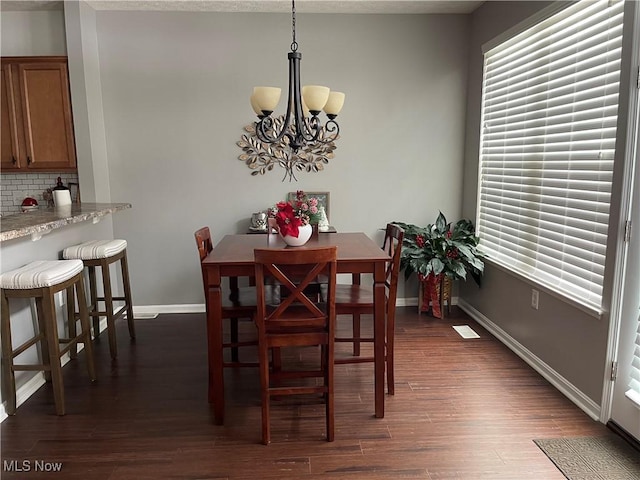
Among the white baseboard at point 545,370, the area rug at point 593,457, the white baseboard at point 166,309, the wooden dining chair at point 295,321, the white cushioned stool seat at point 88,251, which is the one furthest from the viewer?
the white baseboard at point 166,309

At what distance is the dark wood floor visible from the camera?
2.13 m

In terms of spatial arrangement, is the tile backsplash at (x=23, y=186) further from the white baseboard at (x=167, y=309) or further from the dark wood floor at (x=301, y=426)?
the dark wood floor at (x=301, y=426)

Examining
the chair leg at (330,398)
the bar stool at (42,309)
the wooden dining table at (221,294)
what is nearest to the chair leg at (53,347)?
the bar stool at (42,309)

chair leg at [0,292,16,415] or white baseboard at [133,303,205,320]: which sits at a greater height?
chair leg at [0,292,16,415]

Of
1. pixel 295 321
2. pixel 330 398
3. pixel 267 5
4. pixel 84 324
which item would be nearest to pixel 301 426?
pixel 330 398

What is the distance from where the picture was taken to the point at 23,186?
13.9 feet

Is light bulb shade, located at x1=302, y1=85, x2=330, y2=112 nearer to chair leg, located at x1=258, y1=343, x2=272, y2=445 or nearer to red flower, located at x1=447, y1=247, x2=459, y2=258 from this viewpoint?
chair leg, located at x1=258, y1=343, x2=272, y2=445

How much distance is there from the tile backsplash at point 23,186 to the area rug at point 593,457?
4.21m

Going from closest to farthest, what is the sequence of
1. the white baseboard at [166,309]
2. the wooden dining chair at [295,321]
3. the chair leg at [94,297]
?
the wooden dining chair at [295,321] → the chair leg at [94,297] → the white baseboard at [166,309]

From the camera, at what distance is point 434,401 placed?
106 inches

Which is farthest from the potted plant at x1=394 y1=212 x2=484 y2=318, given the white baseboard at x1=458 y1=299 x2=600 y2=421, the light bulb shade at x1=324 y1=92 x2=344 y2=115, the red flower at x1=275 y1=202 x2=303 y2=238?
the light bulb shade at x1=324 y1=92 x2=344 y2=115

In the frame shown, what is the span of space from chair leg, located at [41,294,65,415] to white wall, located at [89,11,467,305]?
5.96ft

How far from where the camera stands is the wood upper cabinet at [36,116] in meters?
3.86

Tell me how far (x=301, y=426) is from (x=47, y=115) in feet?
11.1
